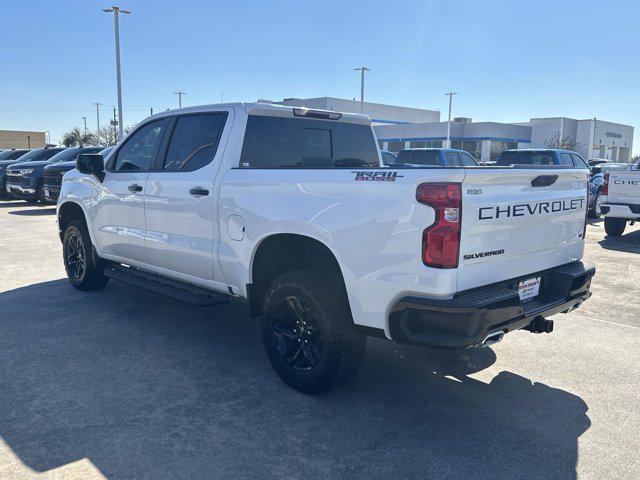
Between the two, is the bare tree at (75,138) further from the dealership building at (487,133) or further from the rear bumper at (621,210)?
the rear bumper at (621,210)

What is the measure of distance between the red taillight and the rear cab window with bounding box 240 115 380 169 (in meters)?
1.85

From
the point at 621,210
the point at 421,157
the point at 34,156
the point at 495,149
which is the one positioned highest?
the point at 495,149

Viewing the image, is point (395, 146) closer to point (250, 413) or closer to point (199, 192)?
point (199, 192)

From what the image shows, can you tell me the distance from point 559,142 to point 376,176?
60.3 metres

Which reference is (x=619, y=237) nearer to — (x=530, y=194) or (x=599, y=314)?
(x=599, y=314)

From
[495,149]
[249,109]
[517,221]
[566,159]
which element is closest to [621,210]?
[566,159]

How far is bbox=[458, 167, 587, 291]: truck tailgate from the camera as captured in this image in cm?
317

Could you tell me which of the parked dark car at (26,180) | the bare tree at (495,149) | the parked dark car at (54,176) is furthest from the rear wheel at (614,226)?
the bare tree at (495,149)

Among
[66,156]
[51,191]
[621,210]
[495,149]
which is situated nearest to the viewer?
[621,210]

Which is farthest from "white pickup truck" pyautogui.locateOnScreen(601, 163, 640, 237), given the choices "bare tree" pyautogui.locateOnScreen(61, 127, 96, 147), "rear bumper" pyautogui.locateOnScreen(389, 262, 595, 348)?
"bare tree" pyautogui.locateOnScreen(61, 127, 96, 147)

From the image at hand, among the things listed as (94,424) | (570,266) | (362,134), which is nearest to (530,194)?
(570,266)

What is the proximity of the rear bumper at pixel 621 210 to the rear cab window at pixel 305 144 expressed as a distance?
24.3ft

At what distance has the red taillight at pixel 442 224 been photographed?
3.06 m

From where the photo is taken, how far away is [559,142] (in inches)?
2271
